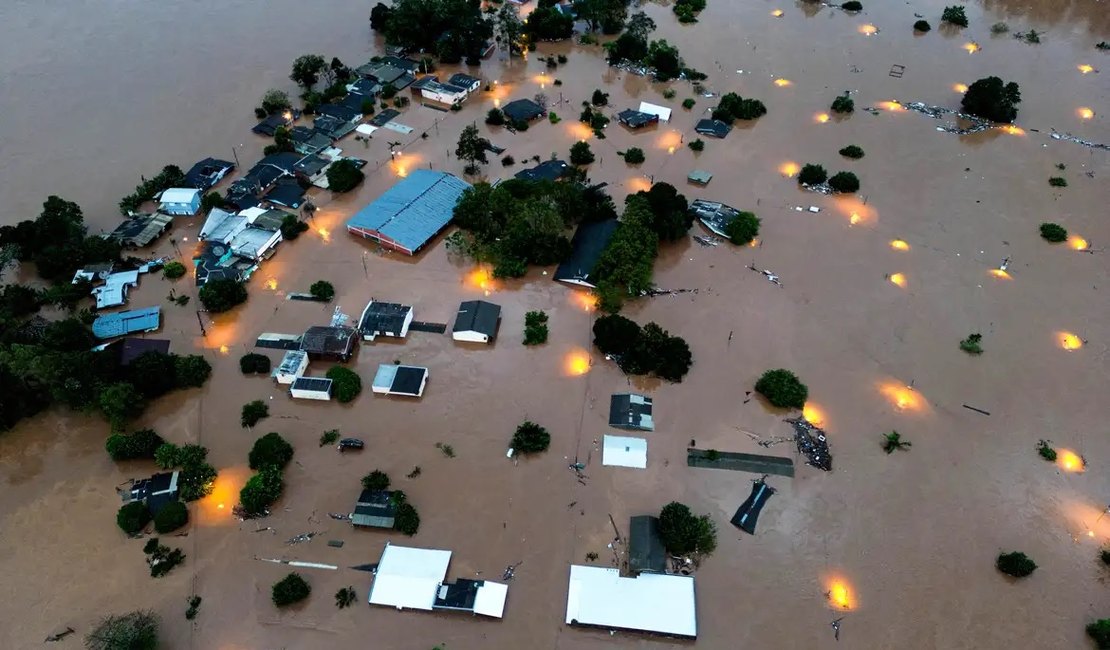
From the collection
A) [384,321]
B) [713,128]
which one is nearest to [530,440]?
[384,321]

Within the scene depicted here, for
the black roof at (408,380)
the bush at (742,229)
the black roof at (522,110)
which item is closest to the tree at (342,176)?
the black roof at (522,110)

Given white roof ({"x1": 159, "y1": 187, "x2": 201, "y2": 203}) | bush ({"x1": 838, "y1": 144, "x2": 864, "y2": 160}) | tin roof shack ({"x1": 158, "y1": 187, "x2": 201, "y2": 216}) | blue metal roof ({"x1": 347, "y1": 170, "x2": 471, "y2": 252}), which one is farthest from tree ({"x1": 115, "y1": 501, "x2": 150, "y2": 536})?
bush ({"x1": 838, "y1": 144, "x2": 864, "y2": 160})

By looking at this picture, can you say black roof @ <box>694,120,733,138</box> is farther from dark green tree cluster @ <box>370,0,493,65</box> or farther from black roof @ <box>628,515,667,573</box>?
black roof @ <box>628,515,667,573</box>

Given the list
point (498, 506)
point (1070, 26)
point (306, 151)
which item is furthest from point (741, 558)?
point (1070, 26)

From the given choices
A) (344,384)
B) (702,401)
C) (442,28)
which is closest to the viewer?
(344,384)

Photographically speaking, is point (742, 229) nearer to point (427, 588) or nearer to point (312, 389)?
point (312, 389)

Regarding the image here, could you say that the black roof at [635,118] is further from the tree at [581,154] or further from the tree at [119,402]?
the tree at [119,402]

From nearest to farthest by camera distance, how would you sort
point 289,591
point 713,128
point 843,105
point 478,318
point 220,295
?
1. point 289,591
2. point 478,318
3. point 220,295
4. point 713,128
5. point 843,105
